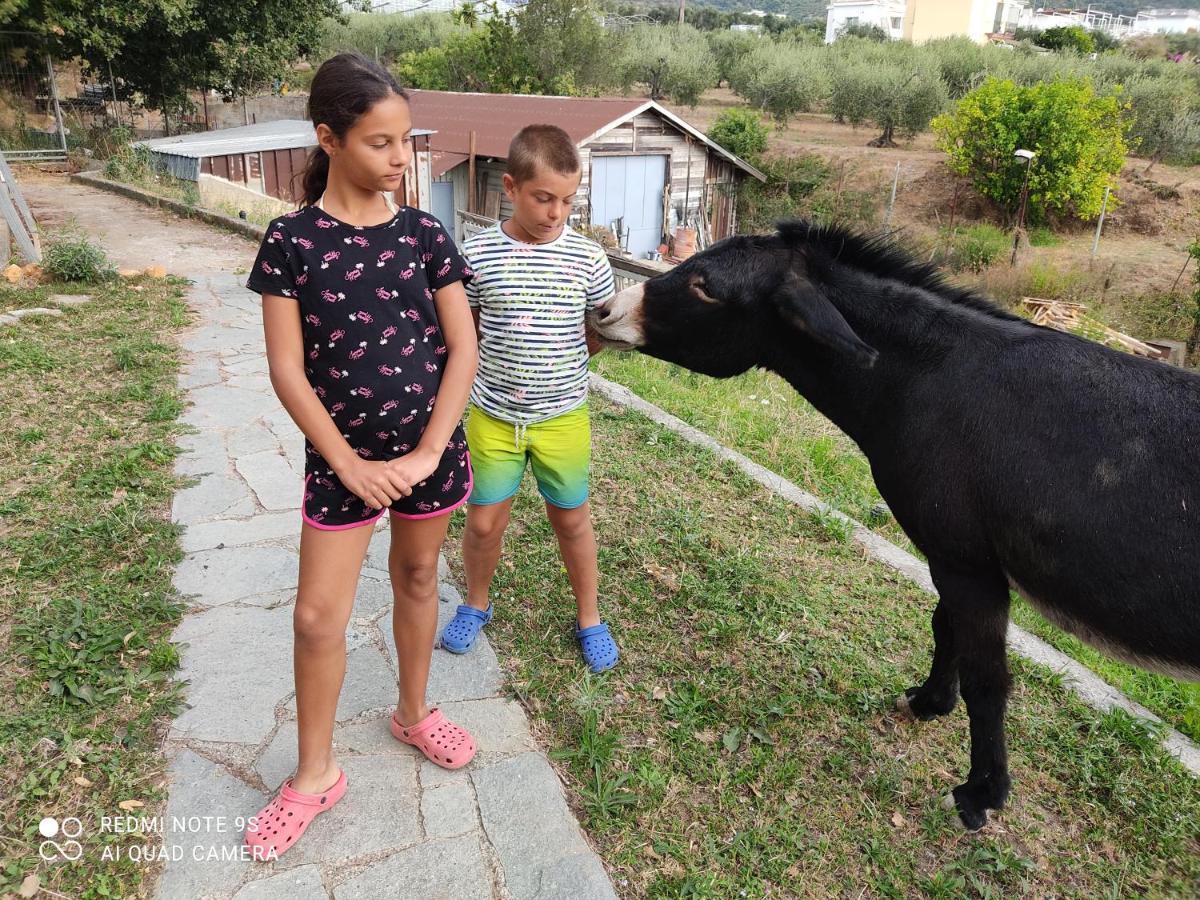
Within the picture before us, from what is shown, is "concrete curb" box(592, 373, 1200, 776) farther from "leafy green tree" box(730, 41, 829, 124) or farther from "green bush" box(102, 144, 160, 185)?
"leafy green tree" box(730, 41, 829, 124)

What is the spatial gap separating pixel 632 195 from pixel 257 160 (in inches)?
367

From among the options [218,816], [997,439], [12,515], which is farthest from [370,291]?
[12,515]

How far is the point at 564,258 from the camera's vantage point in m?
2.56

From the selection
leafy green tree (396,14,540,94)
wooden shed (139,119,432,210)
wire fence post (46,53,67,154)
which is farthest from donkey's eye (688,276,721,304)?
leafy green tree (396,14,540,94)

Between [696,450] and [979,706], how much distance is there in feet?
8.55

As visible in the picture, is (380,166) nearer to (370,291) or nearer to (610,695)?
(370,291)

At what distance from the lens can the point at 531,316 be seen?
2.54m

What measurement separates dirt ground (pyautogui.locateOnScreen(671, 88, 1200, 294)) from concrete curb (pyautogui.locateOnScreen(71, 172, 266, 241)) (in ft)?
59.3

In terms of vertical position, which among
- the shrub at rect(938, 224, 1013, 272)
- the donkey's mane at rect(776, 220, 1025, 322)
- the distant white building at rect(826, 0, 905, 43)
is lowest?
the shrub at rect(938, 224, 1013, 272)

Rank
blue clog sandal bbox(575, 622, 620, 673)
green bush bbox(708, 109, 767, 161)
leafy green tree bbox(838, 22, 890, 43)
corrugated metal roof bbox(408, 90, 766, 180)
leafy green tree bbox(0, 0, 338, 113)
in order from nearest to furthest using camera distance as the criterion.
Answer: blue clog sandal bbox(575, 622, 620, 673) → leafy green tree bbox(0, 0, 338, 113) → corrugated metal roof bbox(408, 90, 766, 180) → green bush bbox(708, 109, 767, 161) → leafy green tree bbox(838, 22, 890, 43)

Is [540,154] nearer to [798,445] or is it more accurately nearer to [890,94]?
[798,445]

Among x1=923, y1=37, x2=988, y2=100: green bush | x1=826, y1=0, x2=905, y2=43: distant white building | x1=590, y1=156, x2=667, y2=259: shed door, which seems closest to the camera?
x1=590, y1=156, x2=667, y2=259: shed door

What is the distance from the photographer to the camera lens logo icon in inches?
78.3

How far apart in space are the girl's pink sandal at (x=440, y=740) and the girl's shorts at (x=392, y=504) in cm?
74
